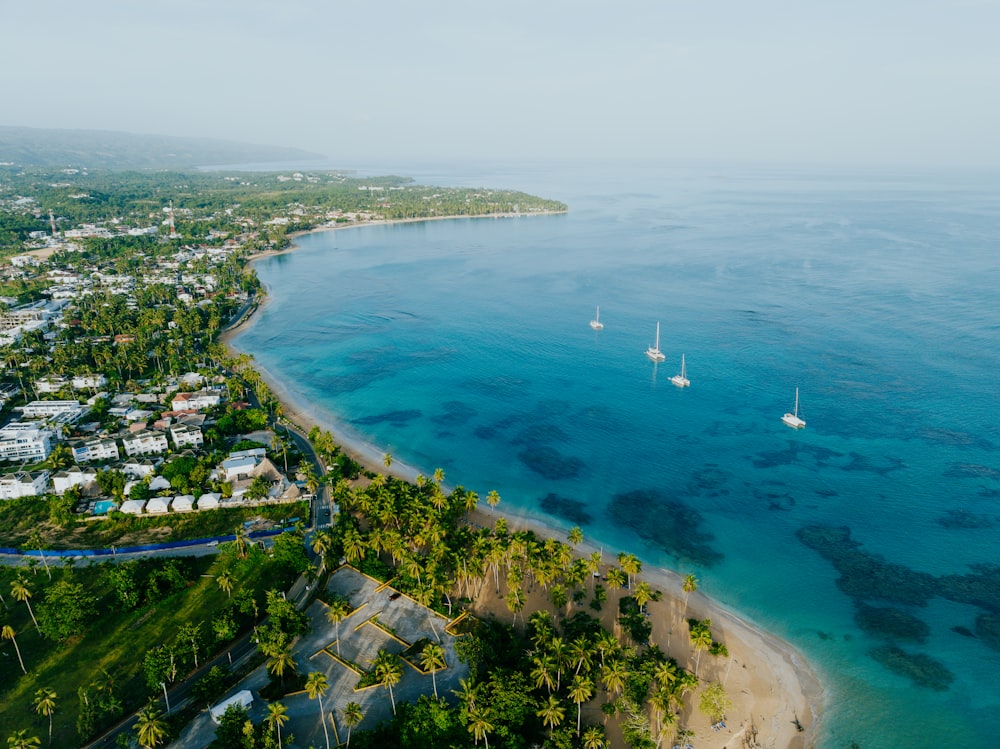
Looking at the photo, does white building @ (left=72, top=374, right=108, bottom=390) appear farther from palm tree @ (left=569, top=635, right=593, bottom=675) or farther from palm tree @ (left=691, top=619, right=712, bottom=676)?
palm tree @ (left=691, top=619, right=712, bottom=676)

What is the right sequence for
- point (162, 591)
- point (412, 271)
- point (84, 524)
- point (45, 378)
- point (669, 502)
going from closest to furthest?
point (162, 591) < point (84, 524) < point (669, 502) < point (45, 378) < point (412, 271)

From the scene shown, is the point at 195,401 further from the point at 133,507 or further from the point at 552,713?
the point at 552,713

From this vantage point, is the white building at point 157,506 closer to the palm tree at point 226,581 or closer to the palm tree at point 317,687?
the palm tree at point 226,581

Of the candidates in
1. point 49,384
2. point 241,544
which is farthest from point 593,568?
point 49,384

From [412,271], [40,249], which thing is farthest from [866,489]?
[40,249]

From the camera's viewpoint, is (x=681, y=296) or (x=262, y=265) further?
(x=262, y=265)

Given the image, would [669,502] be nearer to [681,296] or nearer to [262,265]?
[681,296]

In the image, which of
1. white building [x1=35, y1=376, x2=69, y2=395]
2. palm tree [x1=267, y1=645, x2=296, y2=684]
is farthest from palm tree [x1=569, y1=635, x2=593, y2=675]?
white building [x1=35, y1=376, x2=69, y2=395]

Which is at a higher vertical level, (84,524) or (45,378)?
(45,378)
